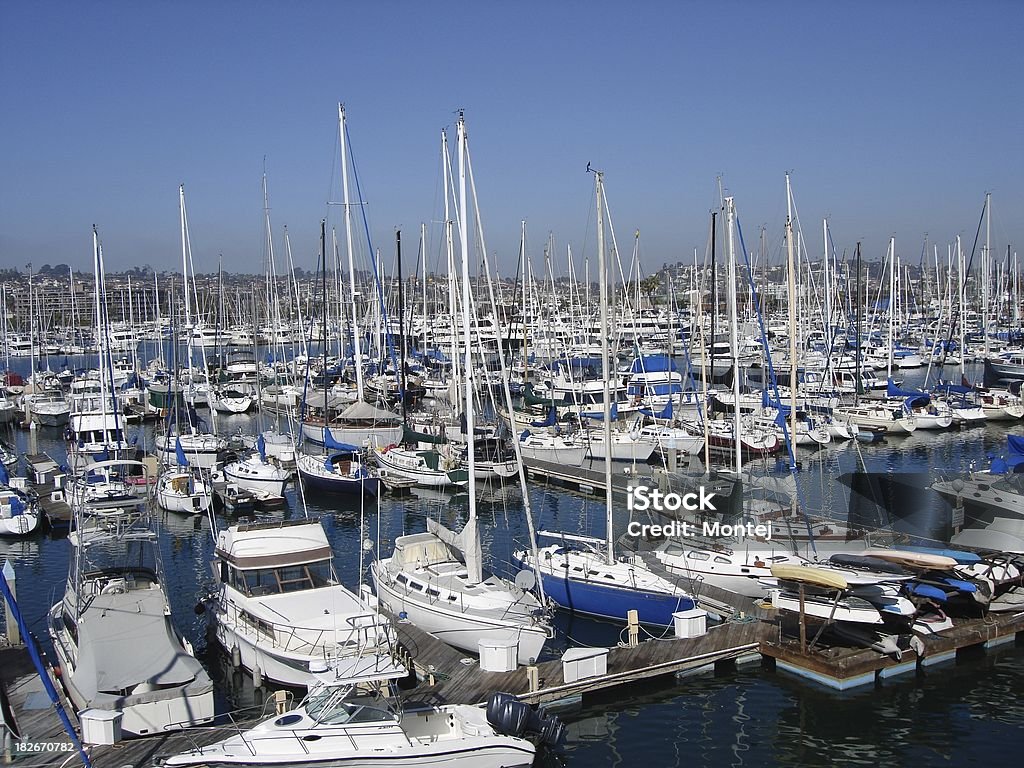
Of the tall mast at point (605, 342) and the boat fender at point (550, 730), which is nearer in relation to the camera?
the boat fender at point (550, 730)

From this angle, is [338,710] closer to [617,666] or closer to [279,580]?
[279,580]

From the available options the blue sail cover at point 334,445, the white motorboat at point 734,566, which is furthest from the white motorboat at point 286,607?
the blue sail cover at point 334,445

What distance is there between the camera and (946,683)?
68.2 feet

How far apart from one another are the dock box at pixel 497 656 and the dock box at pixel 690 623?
4.30 m

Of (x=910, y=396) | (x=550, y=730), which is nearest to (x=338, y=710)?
(x=550, y=730)

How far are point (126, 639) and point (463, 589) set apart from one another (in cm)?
743

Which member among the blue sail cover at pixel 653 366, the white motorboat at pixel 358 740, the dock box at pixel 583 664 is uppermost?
the blue sail cover at pixel 653 366

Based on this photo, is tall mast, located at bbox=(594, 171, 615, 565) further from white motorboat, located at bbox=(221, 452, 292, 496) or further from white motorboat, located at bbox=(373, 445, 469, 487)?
white motorboat, located at bbox=(221, 452, 292, 496)

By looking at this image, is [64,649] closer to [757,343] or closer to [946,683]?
[946,683]

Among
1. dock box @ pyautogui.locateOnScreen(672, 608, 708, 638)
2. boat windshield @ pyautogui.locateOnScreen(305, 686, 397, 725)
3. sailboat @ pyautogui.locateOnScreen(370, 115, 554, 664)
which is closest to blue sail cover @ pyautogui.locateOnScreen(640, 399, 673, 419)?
sailboat @ pyautogui.locateOnScreen(370, 115, 554, 664)

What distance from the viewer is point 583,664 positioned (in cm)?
1959

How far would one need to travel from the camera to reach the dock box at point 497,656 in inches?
771

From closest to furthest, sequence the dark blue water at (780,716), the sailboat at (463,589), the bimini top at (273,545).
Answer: the dark blue water at (780,716)
the sailboat at (463,589)
the bimini top at (273,545)

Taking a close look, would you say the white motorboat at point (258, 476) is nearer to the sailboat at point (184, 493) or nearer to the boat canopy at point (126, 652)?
the sailboat at point (184, 493)
